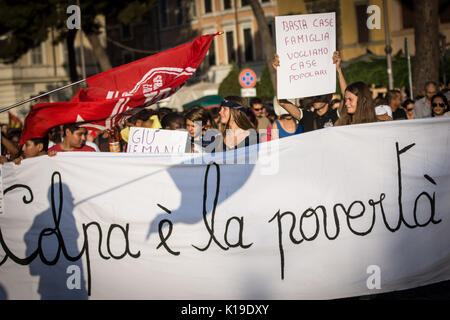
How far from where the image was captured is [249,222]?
5461 mm

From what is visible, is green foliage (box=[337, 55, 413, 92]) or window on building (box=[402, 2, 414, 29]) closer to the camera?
A: green foliage (box=[337, 55, 413, 92])

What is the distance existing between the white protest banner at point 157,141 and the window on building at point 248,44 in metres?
36.9

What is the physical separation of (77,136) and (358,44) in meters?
31.9

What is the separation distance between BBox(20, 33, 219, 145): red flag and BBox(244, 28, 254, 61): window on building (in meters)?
36.8

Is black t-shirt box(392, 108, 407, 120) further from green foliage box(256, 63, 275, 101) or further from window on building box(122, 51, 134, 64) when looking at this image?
window on building box(122, 51, 134, 64)

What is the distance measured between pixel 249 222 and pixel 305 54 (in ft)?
7.32

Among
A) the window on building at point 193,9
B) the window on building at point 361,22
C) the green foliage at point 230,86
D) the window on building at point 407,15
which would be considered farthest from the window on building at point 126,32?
the window on building at point 407,15

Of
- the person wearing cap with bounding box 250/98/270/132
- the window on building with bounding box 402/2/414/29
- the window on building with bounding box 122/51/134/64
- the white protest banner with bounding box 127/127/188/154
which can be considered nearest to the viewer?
the white protest banner with bounding box 127/127/188/154

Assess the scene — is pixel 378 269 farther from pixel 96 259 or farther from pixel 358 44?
pixel 358 44

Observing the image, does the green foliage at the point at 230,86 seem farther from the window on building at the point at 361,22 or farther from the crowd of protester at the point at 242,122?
the crowd of protester at the point at 242,122

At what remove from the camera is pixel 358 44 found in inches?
1448

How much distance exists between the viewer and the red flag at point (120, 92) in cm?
607

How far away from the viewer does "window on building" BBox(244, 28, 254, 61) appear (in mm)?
42894

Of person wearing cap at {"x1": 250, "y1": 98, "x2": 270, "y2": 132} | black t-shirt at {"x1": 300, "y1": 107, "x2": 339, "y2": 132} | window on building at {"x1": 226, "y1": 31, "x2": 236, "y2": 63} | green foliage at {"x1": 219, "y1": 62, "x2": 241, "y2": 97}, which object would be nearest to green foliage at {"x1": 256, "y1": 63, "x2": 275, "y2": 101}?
green foliage at {"x1": 219, "y1": 62, "x2": 241, "y2": 97}
